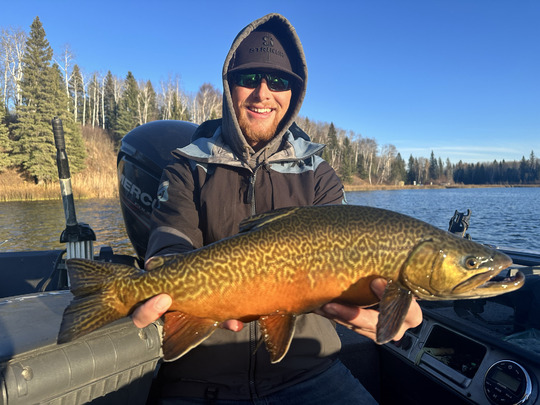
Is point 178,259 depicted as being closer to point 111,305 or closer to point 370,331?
point 111,305

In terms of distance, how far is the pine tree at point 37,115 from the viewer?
32438 millimetres

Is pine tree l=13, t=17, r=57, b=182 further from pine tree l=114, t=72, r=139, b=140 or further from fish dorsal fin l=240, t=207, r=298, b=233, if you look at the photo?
fish dorsal fin l=240, t=207, r=298, b=233

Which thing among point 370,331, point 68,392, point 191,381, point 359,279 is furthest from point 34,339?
point 370,331

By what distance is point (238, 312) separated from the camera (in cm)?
203

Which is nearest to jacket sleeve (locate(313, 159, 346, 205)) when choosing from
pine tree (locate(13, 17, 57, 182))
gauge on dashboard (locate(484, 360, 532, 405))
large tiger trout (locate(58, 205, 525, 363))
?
large tiger trout (locate(58, 205, 525, 363))

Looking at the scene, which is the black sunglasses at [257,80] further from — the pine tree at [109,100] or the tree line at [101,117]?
the pine tree at [109,100]

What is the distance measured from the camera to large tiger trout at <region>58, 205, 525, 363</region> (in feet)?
6.55

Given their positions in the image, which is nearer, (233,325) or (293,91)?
(233,325)

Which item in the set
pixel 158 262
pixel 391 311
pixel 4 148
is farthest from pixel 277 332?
pixel 4 148

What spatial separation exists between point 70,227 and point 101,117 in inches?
2656

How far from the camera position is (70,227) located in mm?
4039

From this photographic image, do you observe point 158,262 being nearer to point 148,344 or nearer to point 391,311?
point 148,344

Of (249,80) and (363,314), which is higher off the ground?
(249,80)

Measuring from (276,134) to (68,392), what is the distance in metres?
2.45
